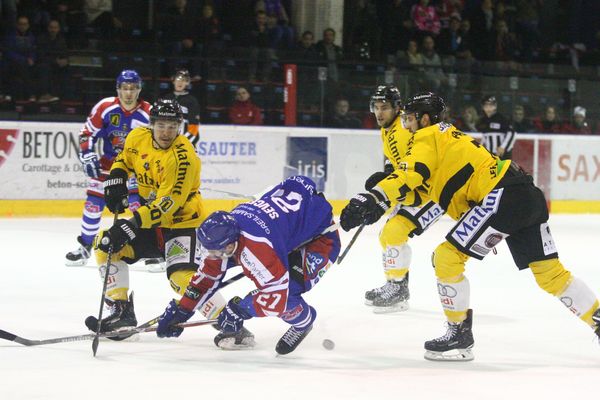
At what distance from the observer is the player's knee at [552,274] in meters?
4.72

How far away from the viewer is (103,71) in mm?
11461

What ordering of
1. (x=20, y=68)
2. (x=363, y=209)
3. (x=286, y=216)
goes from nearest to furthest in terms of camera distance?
(x=363, y=209) → (x=286, y=216) → (x=20, y=68)

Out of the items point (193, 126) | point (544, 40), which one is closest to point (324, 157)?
point (193, 126)

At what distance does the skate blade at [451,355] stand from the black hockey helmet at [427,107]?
41.3 inches

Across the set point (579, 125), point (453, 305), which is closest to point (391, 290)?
point (453, 305)

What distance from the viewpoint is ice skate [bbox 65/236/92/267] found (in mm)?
7652

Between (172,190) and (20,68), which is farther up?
(20,68)

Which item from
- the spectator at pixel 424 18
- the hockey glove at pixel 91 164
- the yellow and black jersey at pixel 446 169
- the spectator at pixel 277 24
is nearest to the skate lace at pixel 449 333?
the yellow and black jersey at pixel 446 169

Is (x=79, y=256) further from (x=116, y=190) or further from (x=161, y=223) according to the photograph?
(x=161, y=223)

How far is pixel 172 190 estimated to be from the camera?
16.9ft

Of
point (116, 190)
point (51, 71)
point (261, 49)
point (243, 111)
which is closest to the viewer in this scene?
point (116, 190)

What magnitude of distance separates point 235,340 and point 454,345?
3.23 ft

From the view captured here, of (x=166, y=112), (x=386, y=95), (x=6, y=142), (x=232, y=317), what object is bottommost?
(x=232, y=317)

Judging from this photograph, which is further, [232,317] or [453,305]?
[453,305]
